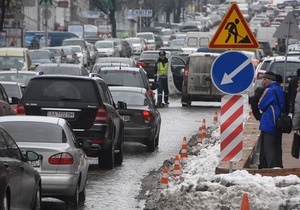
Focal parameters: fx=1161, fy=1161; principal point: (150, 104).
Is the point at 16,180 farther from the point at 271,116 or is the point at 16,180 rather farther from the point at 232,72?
the point at 271,116

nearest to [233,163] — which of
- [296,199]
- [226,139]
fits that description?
[226,139]

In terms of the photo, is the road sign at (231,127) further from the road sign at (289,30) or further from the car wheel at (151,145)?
the road sign at (289,30)

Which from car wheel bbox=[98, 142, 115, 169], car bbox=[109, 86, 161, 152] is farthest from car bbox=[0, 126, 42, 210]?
car bbox=[109, 86, 161, 152]

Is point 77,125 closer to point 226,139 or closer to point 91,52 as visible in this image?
point 226,139

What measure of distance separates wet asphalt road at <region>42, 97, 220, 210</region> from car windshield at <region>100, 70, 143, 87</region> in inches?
52.6

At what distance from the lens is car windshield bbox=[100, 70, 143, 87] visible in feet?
96.8

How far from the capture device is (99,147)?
723 inches

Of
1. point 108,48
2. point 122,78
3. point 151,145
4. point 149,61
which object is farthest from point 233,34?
point 108,48

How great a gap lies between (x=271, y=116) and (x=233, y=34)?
1.61 meters

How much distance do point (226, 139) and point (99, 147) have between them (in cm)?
392

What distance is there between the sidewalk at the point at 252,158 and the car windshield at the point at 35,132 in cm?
208

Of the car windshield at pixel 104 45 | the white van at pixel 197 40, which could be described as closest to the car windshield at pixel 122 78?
the white van at pixel 197 40

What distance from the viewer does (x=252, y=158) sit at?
19625 millimetres

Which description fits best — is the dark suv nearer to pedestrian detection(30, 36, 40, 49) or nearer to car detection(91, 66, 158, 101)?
car detection(91, 66, 158, 101)
